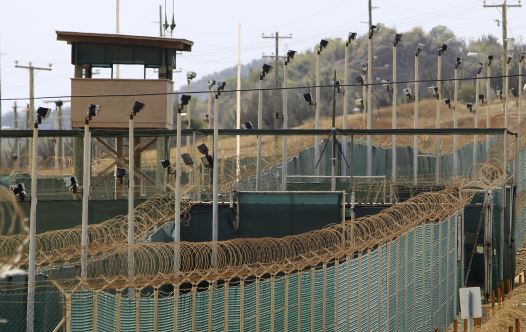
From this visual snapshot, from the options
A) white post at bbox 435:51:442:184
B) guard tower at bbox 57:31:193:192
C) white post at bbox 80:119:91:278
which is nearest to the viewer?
white post at bbox 80:119:91:278

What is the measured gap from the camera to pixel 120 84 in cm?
3975

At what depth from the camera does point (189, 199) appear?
34969 mm

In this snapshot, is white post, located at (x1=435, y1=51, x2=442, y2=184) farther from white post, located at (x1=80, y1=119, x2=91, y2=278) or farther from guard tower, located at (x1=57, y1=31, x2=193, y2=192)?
white post, located at (x1=80, y1=119, x2=91, y2=278)

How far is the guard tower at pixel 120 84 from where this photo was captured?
39312 millimetres

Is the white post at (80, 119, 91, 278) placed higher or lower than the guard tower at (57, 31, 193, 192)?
lower

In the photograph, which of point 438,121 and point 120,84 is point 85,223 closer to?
point 120,84

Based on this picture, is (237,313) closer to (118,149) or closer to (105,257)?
(105,257)

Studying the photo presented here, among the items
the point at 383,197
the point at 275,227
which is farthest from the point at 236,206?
the point at 383,197

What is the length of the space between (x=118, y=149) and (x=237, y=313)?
23235 millimetres

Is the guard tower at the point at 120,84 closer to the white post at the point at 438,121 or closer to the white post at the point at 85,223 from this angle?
the white post at the point at 438,121

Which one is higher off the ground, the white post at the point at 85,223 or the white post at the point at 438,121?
the white post at the point at 438,121

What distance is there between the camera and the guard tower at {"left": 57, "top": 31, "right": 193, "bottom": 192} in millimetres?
39312

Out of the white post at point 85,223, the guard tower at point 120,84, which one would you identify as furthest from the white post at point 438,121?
the white post at point 85,223

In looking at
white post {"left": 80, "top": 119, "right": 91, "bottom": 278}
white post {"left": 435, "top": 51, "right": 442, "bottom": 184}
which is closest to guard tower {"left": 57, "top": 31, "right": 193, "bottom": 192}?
white post {"left": 435, "top": 51, "right": 442, "bottom": 184}
